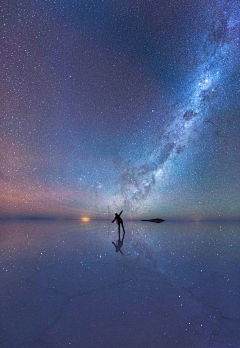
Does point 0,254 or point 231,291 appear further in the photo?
point 0,254

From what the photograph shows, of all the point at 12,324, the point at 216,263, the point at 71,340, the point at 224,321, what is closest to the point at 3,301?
the point at 12,324

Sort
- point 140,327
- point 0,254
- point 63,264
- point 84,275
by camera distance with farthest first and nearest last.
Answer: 1. point 0,254
2. point 63,264
3. point 84,275
4. point 140,327

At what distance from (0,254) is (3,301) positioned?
4.86 metres

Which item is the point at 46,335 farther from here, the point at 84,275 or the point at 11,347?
the point at 84,275

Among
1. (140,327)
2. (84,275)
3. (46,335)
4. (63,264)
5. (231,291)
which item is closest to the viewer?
(46,335)

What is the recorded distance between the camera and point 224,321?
3.59 meters

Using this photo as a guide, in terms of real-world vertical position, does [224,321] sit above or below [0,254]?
below

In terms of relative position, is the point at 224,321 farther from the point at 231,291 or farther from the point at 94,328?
the point at 94,328

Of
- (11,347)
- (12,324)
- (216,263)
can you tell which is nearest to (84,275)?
(12,324)

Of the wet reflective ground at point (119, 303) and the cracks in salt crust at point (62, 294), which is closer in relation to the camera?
the wet reflective ground at point (119, 303)

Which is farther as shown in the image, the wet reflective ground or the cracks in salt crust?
the cracks in salt crust

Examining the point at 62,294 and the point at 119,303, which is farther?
the point at 62,294

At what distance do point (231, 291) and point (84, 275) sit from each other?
3255mm

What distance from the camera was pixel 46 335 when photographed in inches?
124
